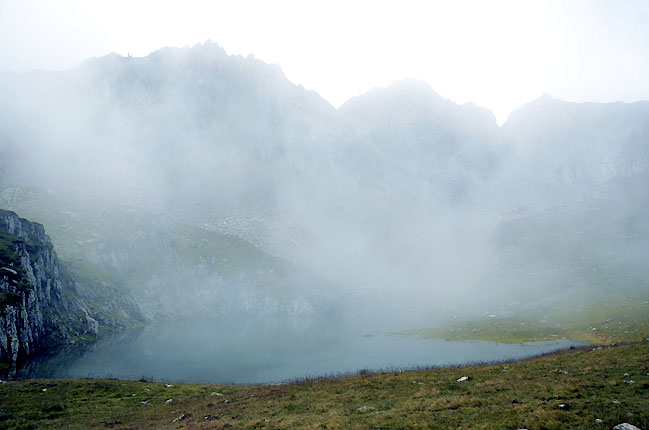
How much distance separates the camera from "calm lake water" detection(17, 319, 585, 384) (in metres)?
71.8

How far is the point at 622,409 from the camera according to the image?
1919cm

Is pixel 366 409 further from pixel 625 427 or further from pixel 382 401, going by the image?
pixel 625 427

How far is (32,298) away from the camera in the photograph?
100312mm

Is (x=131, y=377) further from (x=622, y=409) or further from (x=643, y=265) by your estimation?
(x=643, y=265)

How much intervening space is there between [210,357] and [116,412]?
60.9 meters

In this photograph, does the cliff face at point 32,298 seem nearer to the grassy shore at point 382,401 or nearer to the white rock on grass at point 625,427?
the grassy shore at point 382,401

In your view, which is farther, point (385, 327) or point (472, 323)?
point (385, 327)

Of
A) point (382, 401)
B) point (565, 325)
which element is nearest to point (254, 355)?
point (382, 401)

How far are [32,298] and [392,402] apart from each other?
117 metres

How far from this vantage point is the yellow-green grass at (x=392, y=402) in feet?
66.9

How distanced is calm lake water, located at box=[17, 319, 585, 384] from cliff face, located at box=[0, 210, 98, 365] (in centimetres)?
844

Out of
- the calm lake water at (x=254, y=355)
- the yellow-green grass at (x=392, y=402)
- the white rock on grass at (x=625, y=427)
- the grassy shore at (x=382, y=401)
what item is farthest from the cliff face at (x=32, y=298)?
the white rock on grass at (x=625, y=427)

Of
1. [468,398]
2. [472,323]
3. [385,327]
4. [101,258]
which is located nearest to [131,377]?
[468,398]

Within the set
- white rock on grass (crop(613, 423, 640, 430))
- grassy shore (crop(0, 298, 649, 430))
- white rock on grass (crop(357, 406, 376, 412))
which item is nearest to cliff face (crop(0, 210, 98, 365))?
grassy shore (crop(0, 298, 649, 430))
